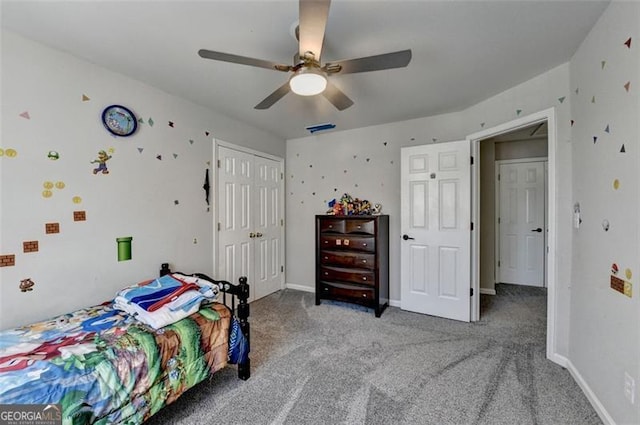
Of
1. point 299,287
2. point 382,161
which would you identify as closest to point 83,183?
point 299,287

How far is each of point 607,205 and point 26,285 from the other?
366cm

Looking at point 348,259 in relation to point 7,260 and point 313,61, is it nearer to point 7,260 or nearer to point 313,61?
point 313,61

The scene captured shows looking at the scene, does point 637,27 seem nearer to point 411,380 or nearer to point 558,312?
point 558,312

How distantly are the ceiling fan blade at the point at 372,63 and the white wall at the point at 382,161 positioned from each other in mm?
1568

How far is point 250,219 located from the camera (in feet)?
12.0

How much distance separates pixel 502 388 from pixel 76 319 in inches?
114

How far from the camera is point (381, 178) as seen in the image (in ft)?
12.0

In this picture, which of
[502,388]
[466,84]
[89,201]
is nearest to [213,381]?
[89,201]

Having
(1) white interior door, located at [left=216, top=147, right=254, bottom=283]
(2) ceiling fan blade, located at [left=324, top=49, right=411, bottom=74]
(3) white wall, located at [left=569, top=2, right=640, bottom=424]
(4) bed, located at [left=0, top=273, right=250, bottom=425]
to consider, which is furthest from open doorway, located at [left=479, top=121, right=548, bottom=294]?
(4) bed, located at [left=0, top=273, right=250, bottom=425]

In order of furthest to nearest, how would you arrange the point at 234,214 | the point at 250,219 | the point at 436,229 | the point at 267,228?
the point at 267,228
the point at 250,219
the point at 234,214
the point at 436,229

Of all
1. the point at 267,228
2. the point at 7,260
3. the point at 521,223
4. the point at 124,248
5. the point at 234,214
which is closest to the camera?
the point at 7,260

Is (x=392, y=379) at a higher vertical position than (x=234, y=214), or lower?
lower

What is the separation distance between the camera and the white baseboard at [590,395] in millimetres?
1566

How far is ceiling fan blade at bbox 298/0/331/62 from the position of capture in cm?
118
